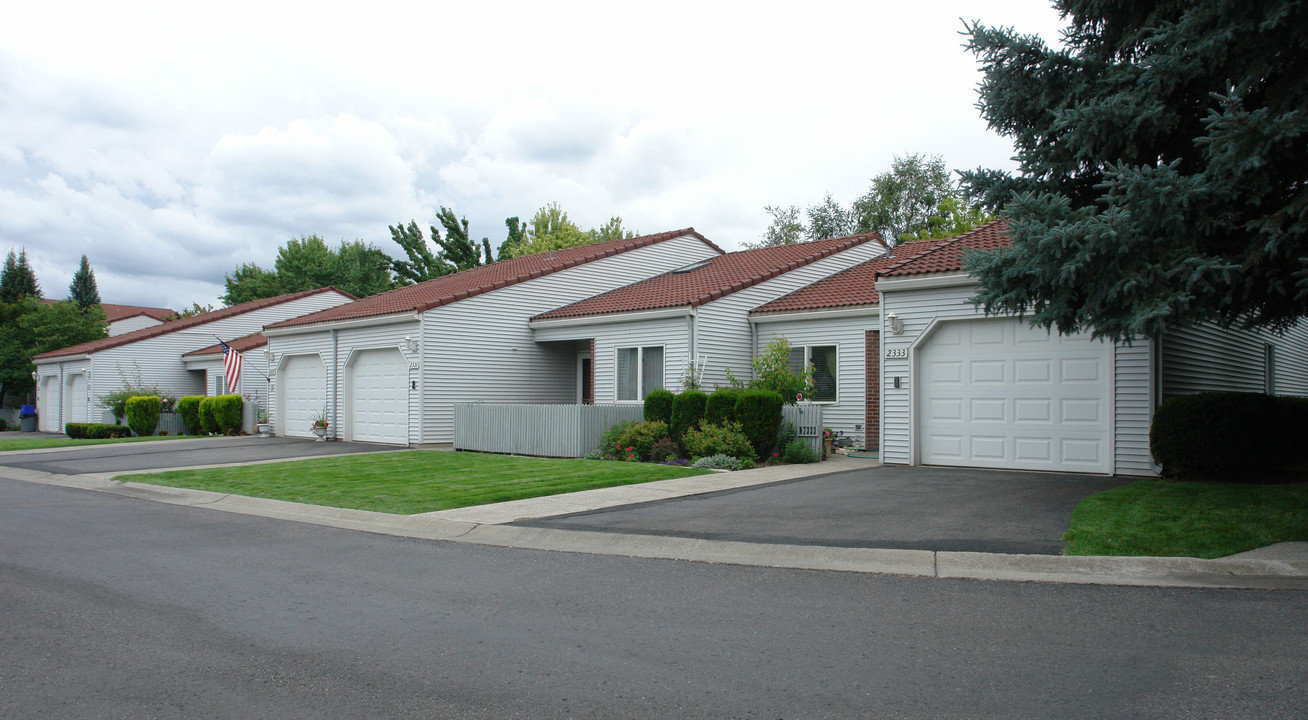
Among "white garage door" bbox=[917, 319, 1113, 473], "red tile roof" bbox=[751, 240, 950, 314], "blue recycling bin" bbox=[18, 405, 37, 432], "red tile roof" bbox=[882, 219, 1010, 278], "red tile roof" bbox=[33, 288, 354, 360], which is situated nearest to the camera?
"white garage door" bbox=[917, 319, 1113, 473]

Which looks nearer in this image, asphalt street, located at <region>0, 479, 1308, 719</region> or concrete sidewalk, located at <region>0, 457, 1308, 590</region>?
asphalt street, located at <region>0, 479, 1308, 719</region>

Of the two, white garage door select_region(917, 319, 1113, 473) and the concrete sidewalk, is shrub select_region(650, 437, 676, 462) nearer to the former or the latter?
the concrete sidewalk

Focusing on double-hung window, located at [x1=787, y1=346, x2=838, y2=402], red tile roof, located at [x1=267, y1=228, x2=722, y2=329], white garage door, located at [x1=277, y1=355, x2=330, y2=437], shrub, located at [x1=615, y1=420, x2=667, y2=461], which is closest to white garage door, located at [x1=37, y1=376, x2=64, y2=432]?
white garage door, located at [x1=277, y1=355, x2=330, y2=437]

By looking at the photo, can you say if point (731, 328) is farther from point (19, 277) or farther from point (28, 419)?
point (19, 277)

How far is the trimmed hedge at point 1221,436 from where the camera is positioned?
38.9 ft

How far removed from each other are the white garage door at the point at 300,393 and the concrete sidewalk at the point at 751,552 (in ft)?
38.9

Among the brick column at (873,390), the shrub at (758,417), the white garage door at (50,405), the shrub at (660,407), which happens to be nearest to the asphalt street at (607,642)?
the shrub at (758,417)

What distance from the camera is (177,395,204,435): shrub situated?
29.0 metres

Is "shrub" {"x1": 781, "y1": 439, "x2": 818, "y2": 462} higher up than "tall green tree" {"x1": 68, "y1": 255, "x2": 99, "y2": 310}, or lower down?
→ lower down

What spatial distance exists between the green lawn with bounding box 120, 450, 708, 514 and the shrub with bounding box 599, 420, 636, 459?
56cm

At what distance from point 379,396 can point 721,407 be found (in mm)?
10056

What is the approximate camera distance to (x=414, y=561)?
812 cm

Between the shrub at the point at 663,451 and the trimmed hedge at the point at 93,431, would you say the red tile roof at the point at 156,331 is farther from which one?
the shrub at the point at 663,451

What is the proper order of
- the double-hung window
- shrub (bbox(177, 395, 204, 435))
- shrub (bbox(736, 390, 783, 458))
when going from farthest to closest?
shrub (bbox(177, 395, 204, 435))
the double-hung window
shrub (bbox(736, 390, 783, 458))
